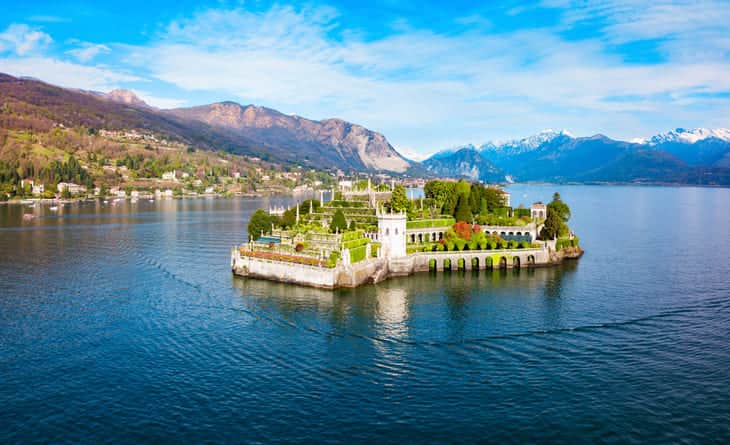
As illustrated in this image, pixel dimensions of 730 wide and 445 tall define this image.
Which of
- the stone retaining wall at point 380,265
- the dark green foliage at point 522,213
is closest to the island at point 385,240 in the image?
the stone retaining wall at point 380,265

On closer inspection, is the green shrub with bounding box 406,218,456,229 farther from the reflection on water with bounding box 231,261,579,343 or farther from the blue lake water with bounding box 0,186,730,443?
the blue lake water with bounding box 0,186,730,443

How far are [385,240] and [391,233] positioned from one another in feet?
4.17

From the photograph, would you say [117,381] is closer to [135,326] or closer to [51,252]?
[135,326]

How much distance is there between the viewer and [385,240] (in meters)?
73.8

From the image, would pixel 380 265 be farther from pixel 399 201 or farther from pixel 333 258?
pixel 399 201

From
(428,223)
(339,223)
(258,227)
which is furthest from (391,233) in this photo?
(258,227)

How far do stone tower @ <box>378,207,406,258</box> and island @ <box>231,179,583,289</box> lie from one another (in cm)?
14

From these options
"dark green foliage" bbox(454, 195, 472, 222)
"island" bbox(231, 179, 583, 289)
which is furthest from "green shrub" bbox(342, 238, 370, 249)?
"dark green foliage" bbox(454, 195, 472, 222)

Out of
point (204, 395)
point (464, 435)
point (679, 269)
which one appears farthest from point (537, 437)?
point (679, 269)

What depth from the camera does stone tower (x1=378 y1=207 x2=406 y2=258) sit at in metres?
73.4

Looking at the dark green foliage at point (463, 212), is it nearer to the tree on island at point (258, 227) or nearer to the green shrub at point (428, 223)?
the green shrub at point (428, 223)

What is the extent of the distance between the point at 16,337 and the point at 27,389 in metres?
12.4

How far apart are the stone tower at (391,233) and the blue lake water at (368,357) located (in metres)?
5.12

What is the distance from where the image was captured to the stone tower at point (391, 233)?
7344 cm
